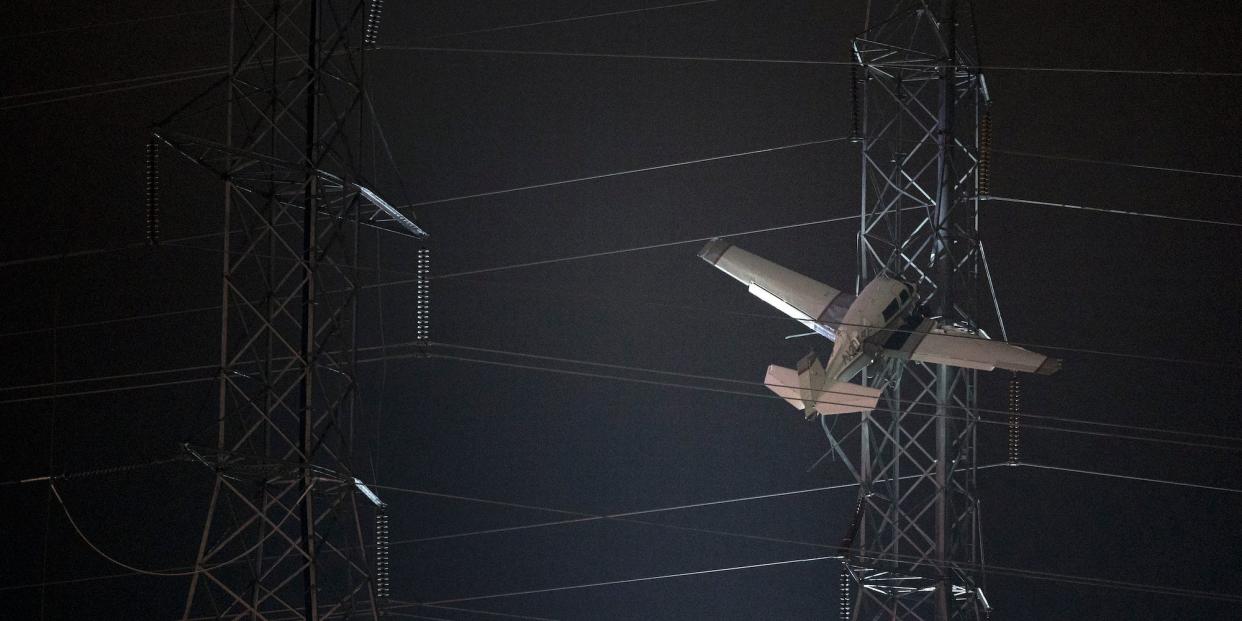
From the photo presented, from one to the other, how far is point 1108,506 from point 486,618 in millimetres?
8601

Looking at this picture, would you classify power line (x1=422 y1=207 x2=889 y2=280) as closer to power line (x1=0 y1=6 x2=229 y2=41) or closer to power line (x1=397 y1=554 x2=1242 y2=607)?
power line (x1=397 y1=554 x2=1242 y2=607)

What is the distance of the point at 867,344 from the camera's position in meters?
15.3

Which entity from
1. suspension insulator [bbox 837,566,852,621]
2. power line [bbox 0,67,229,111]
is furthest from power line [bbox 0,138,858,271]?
suspension insulator [bbox 837,566,852,621]

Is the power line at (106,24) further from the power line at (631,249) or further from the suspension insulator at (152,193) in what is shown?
the suspension insulator at (152,193)

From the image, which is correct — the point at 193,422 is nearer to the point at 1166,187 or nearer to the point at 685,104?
the point at 685,104

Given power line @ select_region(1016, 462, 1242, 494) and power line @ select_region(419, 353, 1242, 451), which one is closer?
power line @ select_region(419, 353, 1242, 451)

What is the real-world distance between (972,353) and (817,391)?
1811 millimetres

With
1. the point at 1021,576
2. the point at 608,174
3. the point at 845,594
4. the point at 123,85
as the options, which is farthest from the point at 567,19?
the point at 1021,576

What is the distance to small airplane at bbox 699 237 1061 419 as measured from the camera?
14.9 metres

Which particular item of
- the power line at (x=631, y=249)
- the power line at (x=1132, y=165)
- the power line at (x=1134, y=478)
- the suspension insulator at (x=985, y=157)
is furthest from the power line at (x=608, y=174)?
the power line at (x=1134, y=478)

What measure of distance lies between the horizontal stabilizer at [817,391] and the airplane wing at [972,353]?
0.70m

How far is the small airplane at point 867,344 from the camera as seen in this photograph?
586 inches

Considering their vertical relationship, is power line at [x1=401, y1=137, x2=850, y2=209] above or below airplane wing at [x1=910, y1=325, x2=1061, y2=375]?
above

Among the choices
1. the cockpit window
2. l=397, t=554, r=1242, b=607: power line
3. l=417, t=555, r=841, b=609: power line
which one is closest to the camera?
the cockpit window
